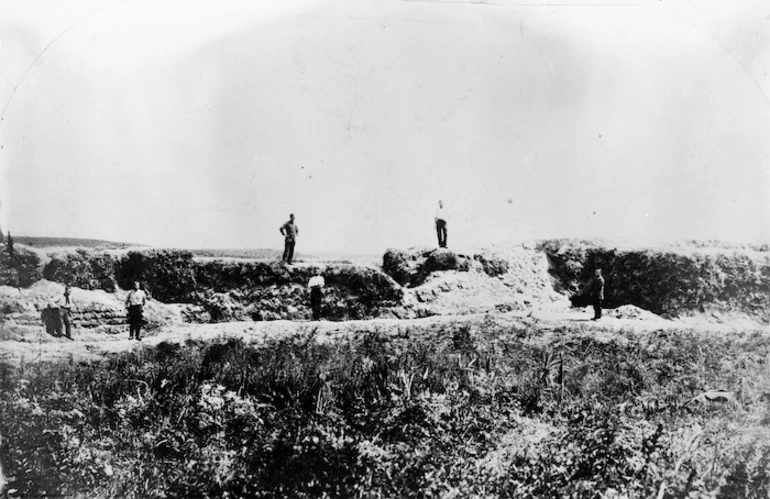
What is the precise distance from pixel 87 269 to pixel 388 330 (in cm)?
692

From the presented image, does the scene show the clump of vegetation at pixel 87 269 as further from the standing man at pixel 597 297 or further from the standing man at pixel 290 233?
the standing man at pixel 597 297

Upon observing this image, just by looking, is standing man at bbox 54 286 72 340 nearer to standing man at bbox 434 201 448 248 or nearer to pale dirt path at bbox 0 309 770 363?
pale dirt path at bbox 0 309 770 363

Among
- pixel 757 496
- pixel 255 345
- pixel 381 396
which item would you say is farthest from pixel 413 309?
pixel 757 496

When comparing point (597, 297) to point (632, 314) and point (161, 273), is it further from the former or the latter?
point (161, 273)

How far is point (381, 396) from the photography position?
315 inches

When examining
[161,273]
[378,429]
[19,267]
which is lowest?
[378,429]

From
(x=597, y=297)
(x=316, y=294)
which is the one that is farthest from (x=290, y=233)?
(x=597, y=297)

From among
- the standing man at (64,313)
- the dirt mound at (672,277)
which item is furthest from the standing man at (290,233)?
the dirt mound at (672,277)

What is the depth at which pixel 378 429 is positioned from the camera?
7.51 meters

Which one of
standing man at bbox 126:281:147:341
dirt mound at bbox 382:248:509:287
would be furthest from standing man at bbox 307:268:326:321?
standing man at bbox 126:281:147:341

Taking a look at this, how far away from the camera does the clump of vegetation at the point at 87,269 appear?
39.7 ft

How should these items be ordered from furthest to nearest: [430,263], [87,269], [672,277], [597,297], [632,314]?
[430,263] → [672,277] → [632,314] → [87,269] → [597,297]

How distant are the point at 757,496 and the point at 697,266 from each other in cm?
740

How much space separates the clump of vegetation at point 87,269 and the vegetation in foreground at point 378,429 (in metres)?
4.24
